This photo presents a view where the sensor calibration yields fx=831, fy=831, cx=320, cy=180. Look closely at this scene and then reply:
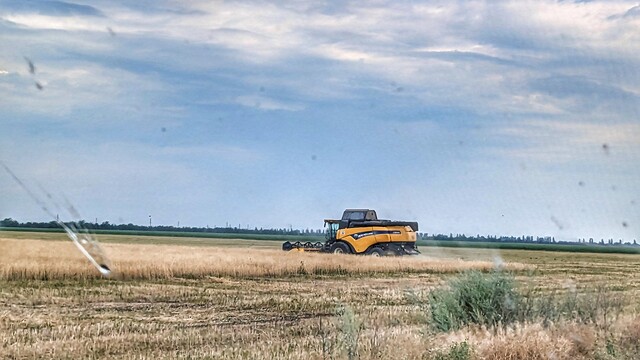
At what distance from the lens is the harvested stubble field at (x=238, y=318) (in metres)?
13.6

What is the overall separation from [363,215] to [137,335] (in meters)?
33.4

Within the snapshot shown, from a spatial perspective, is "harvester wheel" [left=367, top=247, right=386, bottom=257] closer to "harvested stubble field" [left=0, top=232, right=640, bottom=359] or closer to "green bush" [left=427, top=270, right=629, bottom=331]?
"harvested stubble field" [left=0, top=232, right=640, bottom=359]

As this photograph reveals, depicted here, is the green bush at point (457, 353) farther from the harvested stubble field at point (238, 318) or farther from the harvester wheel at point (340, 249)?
the harvester wheel at point (340, 249)

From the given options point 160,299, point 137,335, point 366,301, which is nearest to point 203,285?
point 160,299

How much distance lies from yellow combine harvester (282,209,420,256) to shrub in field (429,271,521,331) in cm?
2987

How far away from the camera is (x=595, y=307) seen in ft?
55.0

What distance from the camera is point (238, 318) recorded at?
65.5ft

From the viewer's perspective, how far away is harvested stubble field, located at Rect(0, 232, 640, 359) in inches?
536

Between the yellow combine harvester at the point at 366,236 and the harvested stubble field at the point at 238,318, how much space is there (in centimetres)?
960

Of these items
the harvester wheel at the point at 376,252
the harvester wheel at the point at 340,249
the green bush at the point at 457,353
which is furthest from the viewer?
the harvester wheel at the point at 340,249

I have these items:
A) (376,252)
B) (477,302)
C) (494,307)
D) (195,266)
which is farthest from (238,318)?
(376,252)

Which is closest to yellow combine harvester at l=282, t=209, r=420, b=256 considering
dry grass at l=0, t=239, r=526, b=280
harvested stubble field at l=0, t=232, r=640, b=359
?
dry grass at l=0, t=239, r=526, b=280

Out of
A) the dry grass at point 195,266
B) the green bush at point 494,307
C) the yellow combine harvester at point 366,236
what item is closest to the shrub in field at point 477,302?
the green bush at point 494,307

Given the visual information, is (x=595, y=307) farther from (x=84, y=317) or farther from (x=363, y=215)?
(x=363, y=215)
